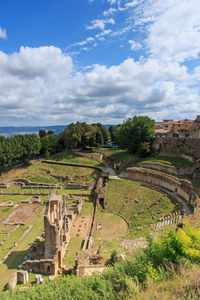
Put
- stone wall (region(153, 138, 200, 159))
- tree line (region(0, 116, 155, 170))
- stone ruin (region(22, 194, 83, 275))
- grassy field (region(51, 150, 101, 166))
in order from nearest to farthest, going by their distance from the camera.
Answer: stone ruin (region(22, 194, 83, 275)) < stone wall (region(153, 138, 200, 159)) < tree line (region(0, 116, 155, 170)) < grassy field (region(51, 150, 101, 166))

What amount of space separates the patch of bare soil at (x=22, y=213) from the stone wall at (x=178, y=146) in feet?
95.0

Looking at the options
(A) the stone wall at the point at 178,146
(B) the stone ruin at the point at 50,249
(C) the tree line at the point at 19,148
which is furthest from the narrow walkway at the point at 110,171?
(C) the tree line at the point at 19,148

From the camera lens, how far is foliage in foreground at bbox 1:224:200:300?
7566 mm

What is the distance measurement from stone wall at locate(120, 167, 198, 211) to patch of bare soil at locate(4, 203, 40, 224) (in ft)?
60.9

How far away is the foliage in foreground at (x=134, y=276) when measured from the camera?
7566mm

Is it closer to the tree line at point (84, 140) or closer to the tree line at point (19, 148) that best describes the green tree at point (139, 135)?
the tree line at point (84, 140)

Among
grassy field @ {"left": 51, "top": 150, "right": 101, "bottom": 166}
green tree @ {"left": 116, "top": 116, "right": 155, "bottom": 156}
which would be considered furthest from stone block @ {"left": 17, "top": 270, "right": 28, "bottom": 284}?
grassy field @ {"left": 51, "top": 150, "right": 101, "bottom": 166}

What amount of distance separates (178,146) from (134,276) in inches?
1263

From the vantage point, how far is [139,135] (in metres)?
40.6

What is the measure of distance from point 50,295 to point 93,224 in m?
14.3

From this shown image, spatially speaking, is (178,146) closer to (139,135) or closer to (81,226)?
(139,135)

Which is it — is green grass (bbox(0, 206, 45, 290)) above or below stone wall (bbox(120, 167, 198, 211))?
below

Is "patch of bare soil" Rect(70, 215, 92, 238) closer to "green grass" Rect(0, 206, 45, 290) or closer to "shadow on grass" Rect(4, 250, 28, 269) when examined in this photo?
"green grass" Rect(0, 206, 45, 290)

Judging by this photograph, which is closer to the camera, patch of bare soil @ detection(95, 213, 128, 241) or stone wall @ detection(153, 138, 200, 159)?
patch of bare soil @ detection(95, 213, 128, 241)
